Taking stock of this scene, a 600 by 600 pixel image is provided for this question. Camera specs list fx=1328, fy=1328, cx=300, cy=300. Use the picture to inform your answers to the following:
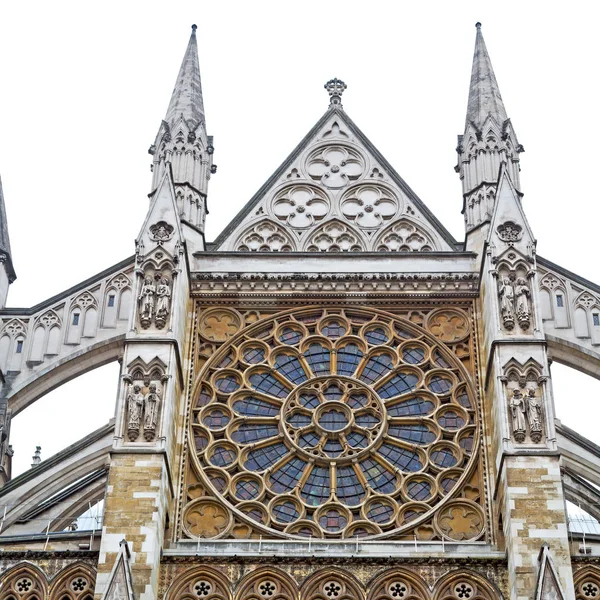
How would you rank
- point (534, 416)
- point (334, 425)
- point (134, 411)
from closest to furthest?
point (534, 416) → point (134, 411) → point (334, 425)

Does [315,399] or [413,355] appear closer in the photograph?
[315,399]

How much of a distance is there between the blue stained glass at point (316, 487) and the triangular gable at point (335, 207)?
182 inches

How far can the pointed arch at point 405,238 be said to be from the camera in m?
22.8

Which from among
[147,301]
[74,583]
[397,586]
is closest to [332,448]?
[397,586]

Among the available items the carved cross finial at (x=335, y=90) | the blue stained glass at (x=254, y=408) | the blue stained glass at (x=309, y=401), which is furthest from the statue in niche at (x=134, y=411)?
the carved cross finial at (x=335, y=90)

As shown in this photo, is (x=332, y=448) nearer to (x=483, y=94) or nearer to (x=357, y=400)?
(x=357, y=400)

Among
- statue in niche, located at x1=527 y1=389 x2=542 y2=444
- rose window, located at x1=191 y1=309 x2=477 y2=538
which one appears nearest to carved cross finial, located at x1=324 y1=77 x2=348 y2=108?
rose window, located at x1=191 y1=309 x2=477 y2=538

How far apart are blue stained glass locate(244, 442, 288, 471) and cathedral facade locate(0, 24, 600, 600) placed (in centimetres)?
4

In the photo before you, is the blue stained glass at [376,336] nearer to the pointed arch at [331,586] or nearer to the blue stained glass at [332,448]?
the blue stained glass at [332,448]

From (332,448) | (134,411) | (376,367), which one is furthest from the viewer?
(376,367)

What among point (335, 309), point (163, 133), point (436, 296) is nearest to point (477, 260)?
point (436, 296)

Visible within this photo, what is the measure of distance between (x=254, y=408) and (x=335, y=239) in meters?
3.92

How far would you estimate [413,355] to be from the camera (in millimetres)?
21109

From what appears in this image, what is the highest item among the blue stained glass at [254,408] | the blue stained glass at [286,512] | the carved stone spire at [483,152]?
the carved stone spire at [483,152]
